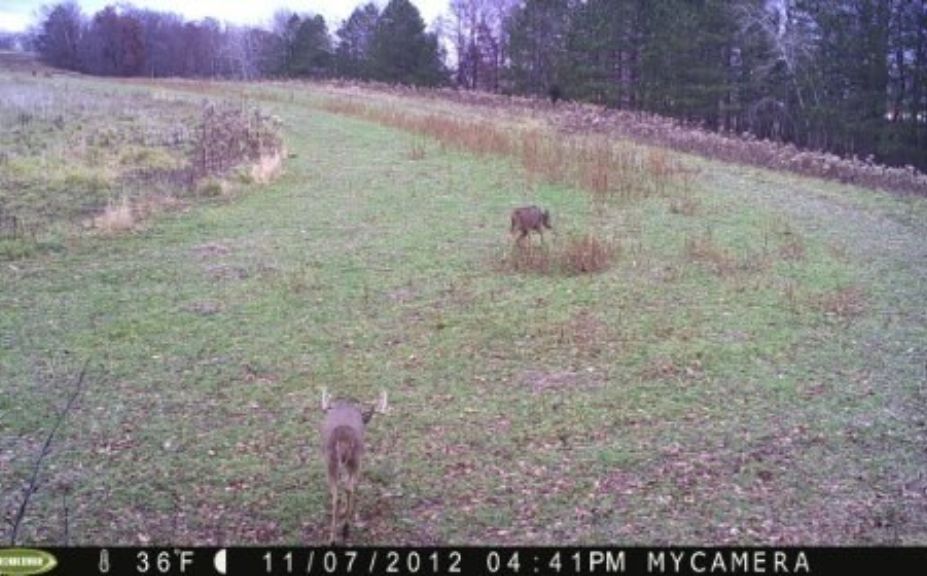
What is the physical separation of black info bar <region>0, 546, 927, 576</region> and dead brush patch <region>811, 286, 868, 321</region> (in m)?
5.06

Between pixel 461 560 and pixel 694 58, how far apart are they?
122 feet

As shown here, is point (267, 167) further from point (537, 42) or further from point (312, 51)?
point (312, 51)

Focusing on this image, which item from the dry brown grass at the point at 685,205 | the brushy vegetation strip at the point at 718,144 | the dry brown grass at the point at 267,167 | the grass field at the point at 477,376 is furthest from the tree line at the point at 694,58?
the dry brown grass at the point at 267,167

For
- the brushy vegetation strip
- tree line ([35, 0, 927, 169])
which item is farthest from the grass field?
tree line ([35, 0, 927, 169])

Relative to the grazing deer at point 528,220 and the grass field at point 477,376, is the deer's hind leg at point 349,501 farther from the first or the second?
the grazing deer at point 528,220

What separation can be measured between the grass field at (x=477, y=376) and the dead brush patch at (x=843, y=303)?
51 millimetres

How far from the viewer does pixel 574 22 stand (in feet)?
153

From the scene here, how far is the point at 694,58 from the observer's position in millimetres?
38844

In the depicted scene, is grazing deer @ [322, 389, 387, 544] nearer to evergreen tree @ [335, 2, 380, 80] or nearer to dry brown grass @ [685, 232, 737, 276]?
dry brown grass @ [685, 232, 737, 276]

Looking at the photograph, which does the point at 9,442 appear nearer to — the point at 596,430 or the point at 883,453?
the point at 596,430

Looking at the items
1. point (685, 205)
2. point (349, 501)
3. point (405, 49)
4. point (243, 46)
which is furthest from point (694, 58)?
point (243, 46)

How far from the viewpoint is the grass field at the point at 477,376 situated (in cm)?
602

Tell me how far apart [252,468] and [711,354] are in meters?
4.66

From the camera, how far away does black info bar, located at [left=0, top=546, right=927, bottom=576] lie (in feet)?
15.9
